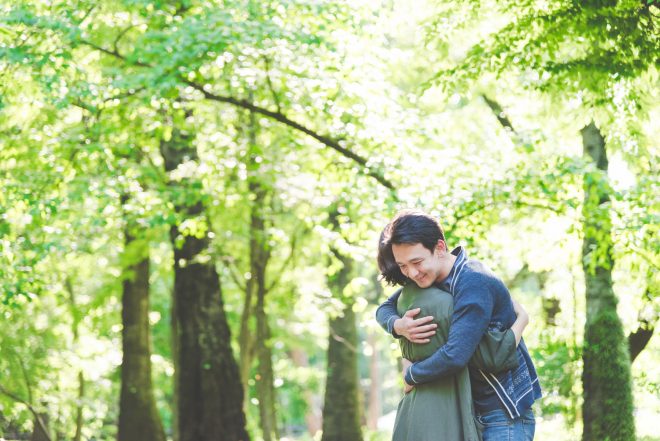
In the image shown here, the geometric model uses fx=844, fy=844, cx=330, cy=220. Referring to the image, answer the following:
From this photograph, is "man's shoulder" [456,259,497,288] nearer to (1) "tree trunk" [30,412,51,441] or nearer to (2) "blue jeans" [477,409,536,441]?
(2) "blue jeans" [477,409,536,441]

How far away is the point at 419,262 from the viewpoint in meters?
3.66

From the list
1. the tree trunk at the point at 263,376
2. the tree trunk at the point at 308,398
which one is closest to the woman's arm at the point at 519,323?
the tree trunk at the point at 263,376

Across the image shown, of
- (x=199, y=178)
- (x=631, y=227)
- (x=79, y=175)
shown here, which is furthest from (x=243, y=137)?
(x=631, y=227)

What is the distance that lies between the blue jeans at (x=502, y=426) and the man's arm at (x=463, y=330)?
307 millimetres

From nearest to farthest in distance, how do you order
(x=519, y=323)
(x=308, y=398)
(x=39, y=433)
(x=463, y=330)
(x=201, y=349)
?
1. (x=463, y=330)
2. (x=519, y=323)
3. (x=201, y=349)
4. (x=39, y=433)
5. (x=308, y=398)

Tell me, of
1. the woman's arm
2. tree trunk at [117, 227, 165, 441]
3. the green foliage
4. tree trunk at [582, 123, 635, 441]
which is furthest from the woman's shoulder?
tree trunk at [117, 227, 165, 441]

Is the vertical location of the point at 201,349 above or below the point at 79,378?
below

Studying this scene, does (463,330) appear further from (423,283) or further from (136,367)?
(136,367)

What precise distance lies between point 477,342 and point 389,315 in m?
0.55

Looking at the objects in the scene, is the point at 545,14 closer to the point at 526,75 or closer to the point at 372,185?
the point at 526,75

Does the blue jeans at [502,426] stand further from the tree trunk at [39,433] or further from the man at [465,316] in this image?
the tree trunk at [39,433]

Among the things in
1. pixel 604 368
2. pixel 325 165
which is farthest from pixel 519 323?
pixel 325 165

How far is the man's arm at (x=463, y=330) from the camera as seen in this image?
3.47m

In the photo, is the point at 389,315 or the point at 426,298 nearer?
the point at 426,298
